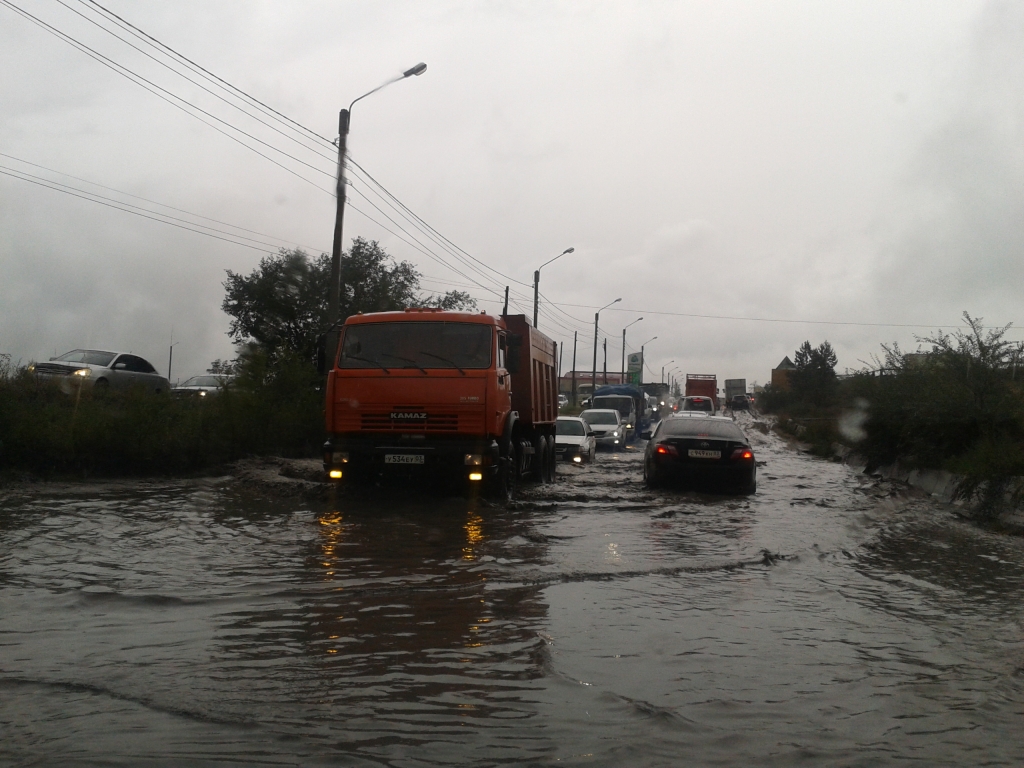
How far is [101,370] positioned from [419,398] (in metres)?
12.4

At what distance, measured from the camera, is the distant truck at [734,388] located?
81.7 meters

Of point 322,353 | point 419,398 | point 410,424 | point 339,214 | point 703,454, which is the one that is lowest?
point 703,454

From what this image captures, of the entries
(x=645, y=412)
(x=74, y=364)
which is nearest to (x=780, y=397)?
(x=645, y=412)

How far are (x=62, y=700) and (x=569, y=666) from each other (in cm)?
257

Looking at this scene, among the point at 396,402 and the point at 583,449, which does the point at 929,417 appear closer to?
the point at 583,449

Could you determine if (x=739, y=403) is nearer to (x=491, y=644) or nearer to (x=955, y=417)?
(x=955, y=417)

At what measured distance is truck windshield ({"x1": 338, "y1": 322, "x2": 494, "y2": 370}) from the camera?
12.2m

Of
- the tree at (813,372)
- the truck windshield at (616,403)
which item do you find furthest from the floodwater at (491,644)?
the tree at (813,372)

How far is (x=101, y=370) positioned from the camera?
2108cm

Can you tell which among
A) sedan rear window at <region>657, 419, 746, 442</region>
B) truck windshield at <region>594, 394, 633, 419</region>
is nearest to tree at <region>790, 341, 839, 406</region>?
truck windshield at <region>594, 394, 633, 419</region>

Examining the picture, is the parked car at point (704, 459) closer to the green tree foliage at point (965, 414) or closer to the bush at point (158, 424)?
the green tree foliage at point (965, 414)

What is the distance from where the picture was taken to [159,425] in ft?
50.1

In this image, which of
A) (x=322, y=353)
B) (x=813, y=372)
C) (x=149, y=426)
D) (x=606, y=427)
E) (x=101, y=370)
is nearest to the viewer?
(x=322, y=353)

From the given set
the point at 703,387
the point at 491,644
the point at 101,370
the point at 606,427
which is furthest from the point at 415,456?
the point at 703,387
